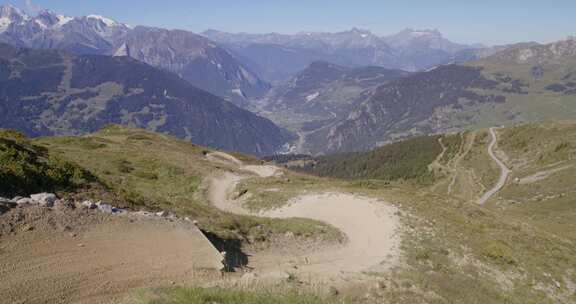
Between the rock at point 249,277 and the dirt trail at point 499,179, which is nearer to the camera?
the rock at point 249,277

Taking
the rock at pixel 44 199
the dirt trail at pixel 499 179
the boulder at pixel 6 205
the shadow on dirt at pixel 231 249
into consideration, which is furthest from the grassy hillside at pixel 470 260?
the dirt trail at pixel 499 179

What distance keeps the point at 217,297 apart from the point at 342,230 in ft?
59.1

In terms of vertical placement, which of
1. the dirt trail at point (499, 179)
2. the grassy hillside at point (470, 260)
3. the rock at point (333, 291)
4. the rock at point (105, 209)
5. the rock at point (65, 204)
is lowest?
the dirt trail at point (499, 179)

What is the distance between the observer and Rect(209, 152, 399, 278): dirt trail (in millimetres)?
21672

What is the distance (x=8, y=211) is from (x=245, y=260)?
10.8 m

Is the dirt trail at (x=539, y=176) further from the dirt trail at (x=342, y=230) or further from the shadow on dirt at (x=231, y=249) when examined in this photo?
the shadow on dirt at (x=231, y=249)

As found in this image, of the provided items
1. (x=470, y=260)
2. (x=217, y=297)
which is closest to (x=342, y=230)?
(x=470, y=260)

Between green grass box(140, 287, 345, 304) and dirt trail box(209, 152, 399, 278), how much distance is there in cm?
531

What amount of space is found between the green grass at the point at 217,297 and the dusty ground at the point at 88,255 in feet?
6.56

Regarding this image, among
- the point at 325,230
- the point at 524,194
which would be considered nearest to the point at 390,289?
the point at 325,230

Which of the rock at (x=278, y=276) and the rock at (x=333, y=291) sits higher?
the rock at (x=278, y=276)

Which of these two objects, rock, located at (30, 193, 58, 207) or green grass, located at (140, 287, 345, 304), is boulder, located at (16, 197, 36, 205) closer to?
rock, located at (30, 193, 58, 207)

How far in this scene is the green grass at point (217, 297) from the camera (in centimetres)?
1246

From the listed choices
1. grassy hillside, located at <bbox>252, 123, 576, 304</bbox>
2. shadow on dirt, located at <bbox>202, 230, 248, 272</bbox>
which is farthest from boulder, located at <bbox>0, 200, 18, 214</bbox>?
grassy hillside, located at <bbox>252, 123, 576, 304</bbox>
